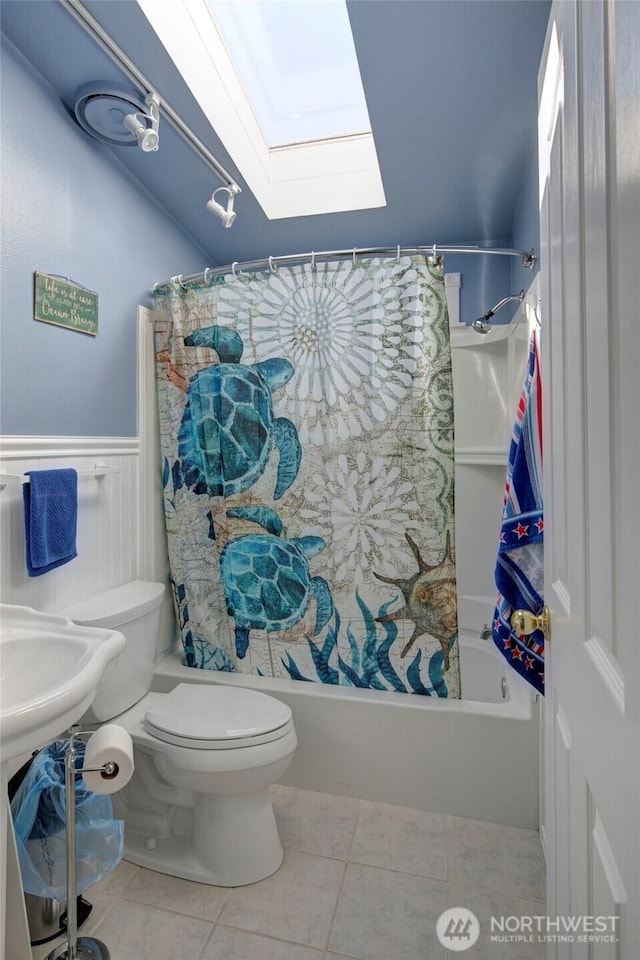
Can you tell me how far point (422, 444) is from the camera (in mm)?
1824

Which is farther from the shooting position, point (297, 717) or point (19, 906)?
point (297, 717)

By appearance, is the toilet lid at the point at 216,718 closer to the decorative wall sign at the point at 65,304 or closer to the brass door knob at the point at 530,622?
the brass door knob at the point at 530,622

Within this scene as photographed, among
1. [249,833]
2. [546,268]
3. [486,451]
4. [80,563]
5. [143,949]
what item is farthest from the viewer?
[486,451]

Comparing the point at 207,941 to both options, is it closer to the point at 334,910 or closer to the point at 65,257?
the point at 334,910

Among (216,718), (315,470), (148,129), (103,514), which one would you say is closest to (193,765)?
(216,718)

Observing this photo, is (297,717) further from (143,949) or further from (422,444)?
(422,444)

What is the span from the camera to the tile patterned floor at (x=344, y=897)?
1.34 meters

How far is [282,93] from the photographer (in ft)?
6.64

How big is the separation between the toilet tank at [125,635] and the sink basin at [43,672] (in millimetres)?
319

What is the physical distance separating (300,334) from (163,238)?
0.86 metres

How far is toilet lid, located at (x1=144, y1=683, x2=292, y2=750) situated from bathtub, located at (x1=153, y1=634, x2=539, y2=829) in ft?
0.85

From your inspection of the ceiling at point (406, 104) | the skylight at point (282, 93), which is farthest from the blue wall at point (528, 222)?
the skylight at point (282, 93)

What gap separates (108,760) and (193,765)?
440 millimetres

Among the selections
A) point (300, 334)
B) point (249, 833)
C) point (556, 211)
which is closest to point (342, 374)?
point (300, 334)
